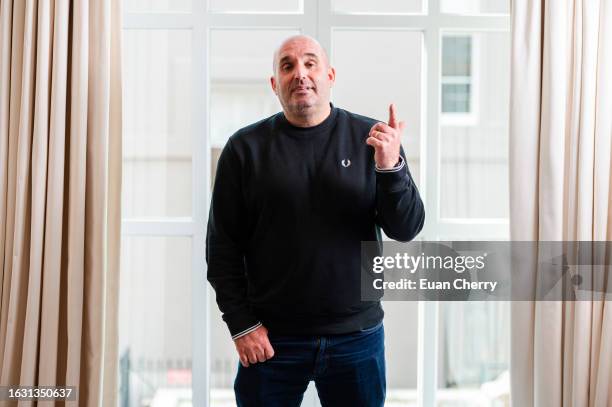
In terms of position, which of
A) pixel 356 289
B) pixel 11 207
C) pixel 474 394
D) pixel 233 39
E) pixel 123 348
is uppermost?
pixel 233 39

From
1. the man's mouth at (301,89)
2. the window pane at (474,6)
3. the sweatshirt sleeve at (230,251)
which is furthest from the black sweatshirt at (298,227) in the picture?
the window pane at (474,6)

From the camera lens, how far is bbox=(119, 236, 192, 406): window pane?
201cm

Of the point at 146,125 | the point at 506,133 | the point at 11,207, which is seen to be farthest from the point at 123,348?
the point at 506,133

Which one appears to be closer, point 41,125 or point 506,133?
point 41,125

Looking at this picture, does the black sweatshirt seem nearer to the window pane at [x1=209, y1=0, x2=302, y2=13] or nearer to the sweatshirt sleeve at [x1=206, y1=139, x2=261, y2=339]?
the sweatshirt sleeve at [x1=206, y1=139, x2=261, y2=339]

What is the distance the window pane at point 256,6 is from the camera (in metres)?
2.00

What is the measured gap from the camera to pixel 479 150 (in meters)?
2.03

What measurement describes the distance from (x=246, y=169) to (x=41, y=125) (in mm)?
711

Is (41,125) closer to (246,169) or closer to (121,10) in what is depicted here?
(121,10)

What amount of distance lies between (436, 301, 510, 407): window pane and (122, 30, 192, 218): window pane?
1148 mm

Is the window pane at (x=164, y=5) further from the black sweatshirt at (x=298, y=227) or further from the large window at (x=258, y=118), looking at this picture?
the black sweatshirt at (x=298, y=227)

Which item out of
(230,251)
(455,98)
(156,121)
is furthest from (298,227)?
(455,98)

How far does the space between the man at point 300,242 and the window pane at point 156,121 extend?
49 cm

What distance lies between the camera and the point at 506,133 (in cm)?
203
